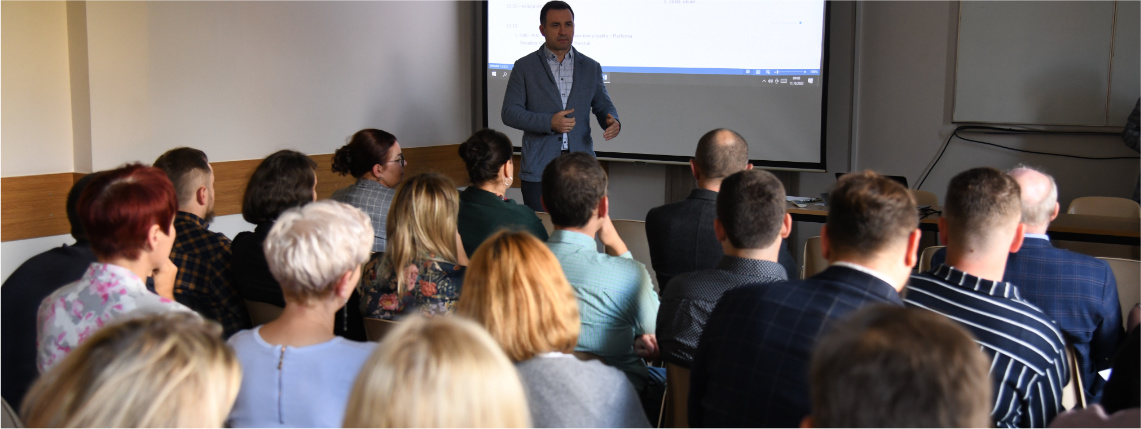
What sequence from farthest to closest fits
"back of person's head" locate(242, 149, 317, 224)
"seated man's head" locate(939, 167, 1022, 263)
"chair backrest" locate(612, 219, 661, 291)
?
1. "chair backrest" locate(612, 219, 661, 291)
2. "back of person's head" locate(242, 149, 317, 224)
3. "seated man's head" locate(939, 167, 1022, 263)

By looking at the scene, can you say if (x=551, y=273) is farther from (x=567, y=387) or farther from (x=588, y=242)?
(x=588, y=242)

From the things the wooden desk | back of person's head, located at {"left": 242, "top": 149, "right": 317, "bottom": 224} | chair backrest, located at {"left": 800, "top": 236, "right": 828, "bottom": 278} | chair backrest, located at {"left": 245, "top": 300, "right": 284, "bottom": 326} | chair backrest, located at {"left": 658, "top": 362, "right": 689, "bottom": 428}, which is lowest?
chair backrest, located at {"left": 658, "top": 362, "right": 689, "bottom": 428}

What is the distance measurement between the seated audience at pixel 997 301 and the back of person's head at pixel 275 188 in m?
1.84

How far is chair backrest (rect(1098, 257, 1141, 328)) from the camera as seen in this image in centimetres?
245

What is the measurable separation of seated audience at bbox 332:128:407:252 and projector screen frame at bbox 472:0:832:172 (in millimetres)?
1601

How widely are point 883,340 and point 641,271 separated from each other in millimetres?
1273

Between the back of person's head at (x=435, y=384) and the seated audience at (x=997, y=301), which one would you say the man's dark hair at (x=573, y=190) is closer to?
the seated audience at (x=997, y=301)

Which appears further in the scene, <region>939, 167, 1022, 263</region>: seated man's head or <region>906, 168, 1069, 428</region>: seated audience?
<region>939, 167, 1022, 263</region>: seated man's head

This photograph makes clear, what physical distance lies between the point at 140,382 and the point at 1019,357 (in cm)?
149

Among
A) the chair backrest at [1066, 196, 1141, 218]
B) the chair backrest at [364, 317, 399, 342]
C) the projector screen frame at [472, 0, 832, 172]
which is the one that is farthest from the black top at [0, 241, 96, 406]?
the chair backrest at [1066, 196, 1141, 218]

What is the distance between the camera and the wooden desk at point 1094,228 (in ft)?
10.8

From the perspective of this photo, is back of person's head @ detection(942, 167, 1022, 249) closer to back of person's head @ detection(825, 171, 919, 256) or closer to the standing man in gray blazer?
back of person's head @ detection(825, 171, 919, 256)

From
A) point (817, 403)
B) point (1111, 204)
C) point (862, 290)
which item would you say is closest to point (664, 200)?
point (1111, 204)

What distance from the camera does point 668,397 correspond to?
6.78 ft
